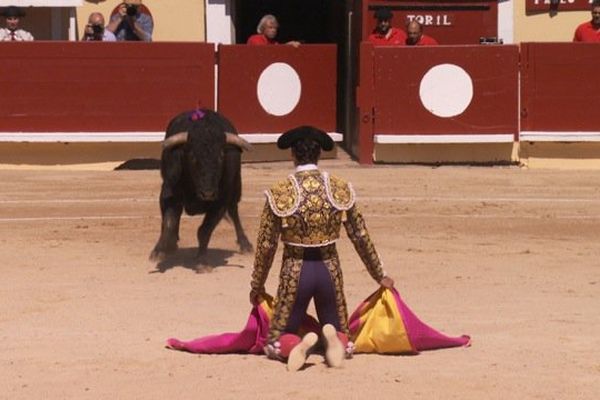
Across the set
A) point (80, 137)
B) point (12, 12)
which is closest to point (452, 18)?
point (80, 137)

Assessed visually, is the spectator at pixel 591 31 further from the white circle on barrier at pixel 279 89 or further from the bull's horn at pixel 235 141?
the bull's horn at pixel 235 141

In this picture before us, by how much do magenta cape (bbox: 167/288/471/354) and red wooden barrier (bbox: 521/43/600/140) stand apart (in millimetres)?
7871

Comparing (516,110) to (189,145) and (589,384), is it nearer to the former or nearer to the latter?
(189,145)

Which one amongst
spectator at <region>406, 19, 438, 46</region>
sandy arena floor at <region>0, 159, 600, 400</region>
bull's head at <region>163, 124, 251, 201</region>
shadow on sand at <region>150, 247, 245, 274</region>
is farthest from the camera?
spectator at <region>406, 19, 438, 46</region>

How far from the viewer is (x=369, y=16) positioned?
15656mm

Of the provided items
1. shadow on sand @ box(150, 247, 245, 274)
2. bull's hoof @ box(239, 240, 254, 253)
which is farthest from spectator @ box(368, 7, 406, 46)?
bull's hoof @ box(239, 240, 254, 253)

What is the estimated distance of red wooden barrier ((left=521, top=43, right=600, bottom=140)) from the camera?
1500cm

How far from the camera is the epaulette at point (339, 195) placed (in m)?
7.19

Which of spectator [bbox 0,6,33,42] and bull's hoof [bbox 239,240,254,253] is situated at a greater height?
spectator [bbox 0,6,33,42]

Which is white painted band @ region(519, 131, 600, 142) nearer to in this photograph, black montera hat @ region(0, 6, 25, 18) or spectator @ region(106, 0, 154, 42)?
spectator @ region(106, 0, 154, 42)

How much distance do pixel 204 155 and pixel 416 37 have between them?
19.0 feet

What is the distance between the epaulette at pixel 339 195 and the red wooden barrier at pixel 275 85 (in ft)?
25.9

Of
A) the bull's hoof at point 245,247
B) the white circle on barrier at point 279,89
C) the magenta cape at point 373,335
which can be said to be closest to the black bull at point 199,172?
the bull's hoof at point 245,247

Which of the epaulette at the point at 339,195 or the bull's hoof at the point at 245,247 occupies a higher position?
the epaulette at the point at 339,195
